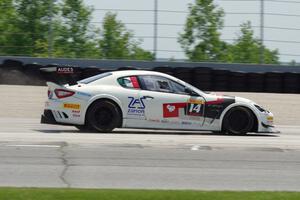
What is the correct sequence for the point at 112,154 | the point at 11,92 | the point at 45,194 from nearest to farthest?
1. the point at 45,194
2. the point at 112,154
3. the point at 11,92

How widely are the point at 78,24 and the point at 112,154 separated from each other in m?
16.4

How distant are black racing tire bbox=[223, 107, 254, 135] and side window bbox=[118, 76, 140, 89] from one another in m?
1.95

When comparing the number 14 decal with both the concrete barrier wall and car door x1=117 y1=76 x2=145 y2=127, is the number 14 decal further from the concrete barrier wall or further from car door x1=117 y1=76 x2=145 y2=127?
the concrete barrier wall

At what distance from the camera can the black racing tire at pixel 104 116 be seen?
1443 centimetres

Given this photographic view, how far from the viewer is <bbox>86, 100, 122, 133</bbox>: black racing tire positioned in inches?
568

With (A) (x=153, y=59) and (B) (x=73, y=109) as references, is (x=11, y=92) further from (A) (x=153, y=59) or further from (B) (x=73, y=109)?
(B) (x=73, y=109)

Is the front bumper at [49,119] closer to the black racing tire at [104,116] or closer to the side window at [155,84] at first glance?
the black racing tire at [104,116]

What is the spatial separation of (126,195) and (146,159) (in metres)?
3.59

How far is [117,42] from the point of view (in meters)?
27.2

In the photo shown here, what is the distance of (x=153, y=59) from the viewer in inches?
1027

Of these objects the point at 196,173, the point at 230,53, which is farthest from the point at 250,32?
the point at 196,173

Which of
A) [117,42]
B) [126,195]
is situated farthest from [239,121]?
[117,42]

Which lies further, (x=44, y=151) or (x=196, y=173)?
(x=44, y=151)

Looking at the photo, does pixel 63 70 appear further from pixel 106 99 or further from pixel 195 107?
pixel 195 107
